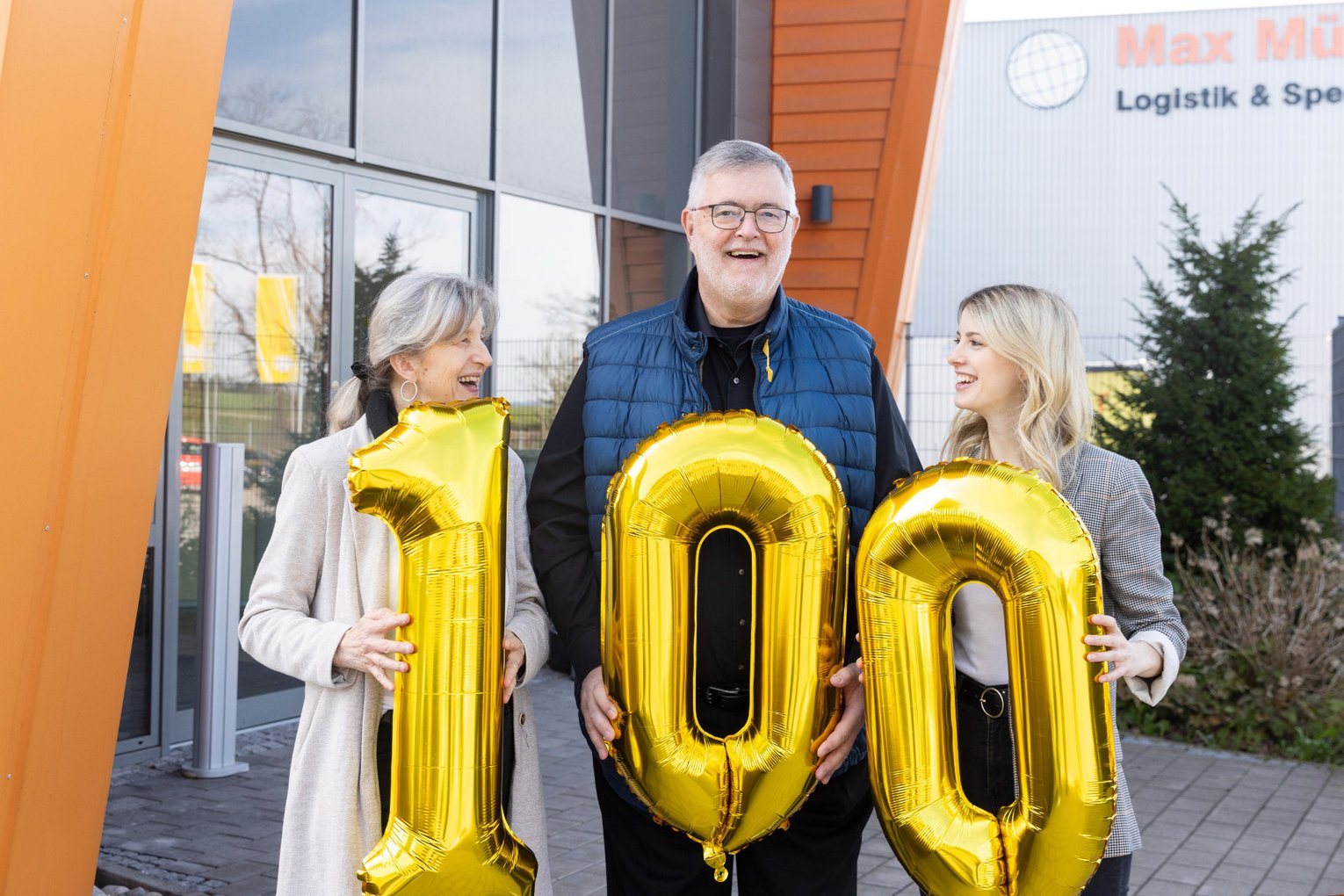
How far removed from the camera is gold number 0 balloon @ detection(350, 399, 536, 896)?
191cm

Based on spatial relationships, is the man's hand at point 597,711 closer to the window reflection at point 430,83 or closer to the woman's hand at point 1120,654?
the woman's hand at point 1120,654

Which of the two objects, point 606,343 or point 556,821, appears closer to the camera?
point 606,343

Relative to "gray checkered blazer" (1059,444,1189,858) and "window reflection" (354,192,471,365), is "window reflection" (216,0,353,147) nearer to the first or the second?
"window reflection" (354,192,471,365)

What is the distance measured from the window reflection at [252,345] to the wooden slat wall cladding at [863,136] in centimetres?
334

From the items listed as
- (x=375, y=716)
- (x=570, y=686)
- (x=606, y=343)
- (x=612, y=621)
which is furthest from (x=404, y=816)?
(x=570, y=686)

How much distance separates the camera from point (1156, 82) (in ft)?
78.9

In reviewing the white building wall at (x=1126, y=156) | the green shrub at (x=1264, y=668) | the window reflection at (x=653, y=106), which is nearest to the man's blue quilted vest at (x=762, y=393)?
the green shrub at (x=1264, y=668)

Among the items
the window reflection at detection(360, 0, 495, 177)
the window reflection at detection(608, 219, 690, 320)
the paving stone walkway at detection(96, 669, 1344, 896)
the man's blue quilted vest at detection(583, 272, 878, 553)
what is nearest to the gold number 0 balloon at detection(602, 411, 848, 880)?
the man's blue quilted vest at detection(583, 272, 878, 553)

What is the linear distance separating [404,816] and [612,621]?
437mm

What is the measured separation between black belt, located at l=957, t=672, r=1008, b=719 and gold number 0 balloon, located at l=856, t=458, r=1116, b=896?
206 millimetres

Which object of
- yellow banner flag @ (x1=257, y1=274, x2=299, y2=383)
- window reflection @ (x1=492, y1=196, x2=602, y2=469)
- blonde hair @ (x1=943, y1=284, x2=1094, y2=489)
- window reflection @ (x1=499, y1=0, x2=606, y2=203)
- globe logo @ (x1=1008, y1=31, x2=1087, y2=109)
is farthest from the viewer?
globe logo @ (x1=1008, y1=31, x2=1087, y2=109)

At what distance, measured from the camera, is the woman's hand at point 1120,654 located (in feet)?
6.14

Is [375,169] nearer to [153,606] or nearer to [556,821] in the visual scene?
[153,606]

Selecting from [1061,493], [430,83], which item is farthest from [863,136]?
[1061,493]
